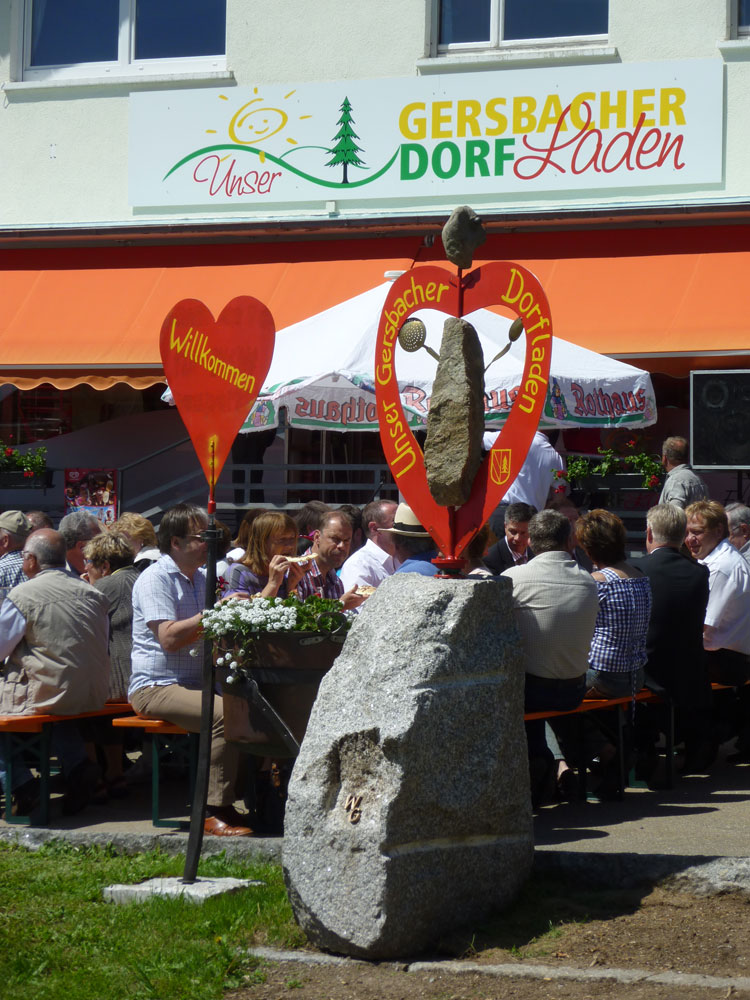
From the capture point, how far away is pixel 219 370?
20.2 feet

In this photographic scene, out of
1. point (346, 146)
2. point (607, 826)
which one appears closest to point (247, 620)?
point (607, 826)

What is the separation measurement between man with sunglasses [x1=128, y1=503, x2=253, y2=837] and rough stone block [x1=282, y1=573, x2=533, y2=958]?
1.74m

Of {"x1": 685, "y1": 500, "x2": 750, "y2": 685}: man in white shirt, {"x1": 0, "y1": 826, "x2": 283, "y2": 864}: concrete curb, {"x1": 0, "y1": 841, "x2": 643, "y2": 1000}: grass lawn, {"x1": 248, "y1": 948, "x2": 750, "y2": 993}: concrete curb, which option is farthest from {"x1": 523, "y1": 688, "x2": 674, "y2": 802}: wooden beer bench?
{"x1": 248, "y1": 948, "x2": 750, "y2": 993}: concrete curb

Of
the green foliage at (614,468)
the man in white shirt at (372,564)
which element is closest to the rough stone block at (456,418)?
the man in white shirt at (372,564)

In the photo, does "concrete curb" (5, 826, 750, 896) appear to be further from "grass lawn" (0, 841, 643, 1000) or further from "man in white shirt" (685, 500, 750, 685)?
"man in white shirt" (685, 500, 750, 685)

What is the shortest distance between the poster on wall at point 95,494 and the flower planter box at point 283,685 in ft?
21.4

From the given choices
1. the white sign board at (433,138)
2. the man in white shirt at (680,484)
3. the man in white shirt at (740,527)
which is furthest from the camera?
the white sign board at (433,138)

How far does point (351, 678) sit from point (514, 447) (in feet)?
3.95

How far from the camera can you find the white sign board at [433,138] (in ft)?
41.5

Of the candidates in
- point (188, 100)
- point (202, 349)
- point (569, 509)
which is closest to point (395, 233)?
point (188, 100)

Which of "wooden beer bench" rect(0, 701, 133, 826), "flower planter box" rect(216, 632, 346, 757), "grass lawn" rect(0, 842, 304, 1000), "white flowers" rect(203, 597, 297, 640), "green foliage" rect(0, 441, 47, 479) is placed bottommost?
"grass lawn" rect(0, 842, 304, 1000)

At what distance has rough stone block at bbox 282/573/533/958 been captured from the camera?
492 cm

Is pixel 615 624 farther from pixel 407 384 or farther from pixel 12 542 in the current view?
pixel 12 542

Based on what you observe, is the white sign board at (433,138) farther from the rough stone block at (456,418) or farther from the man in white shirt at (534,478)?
the rough stone block at (456,418)
